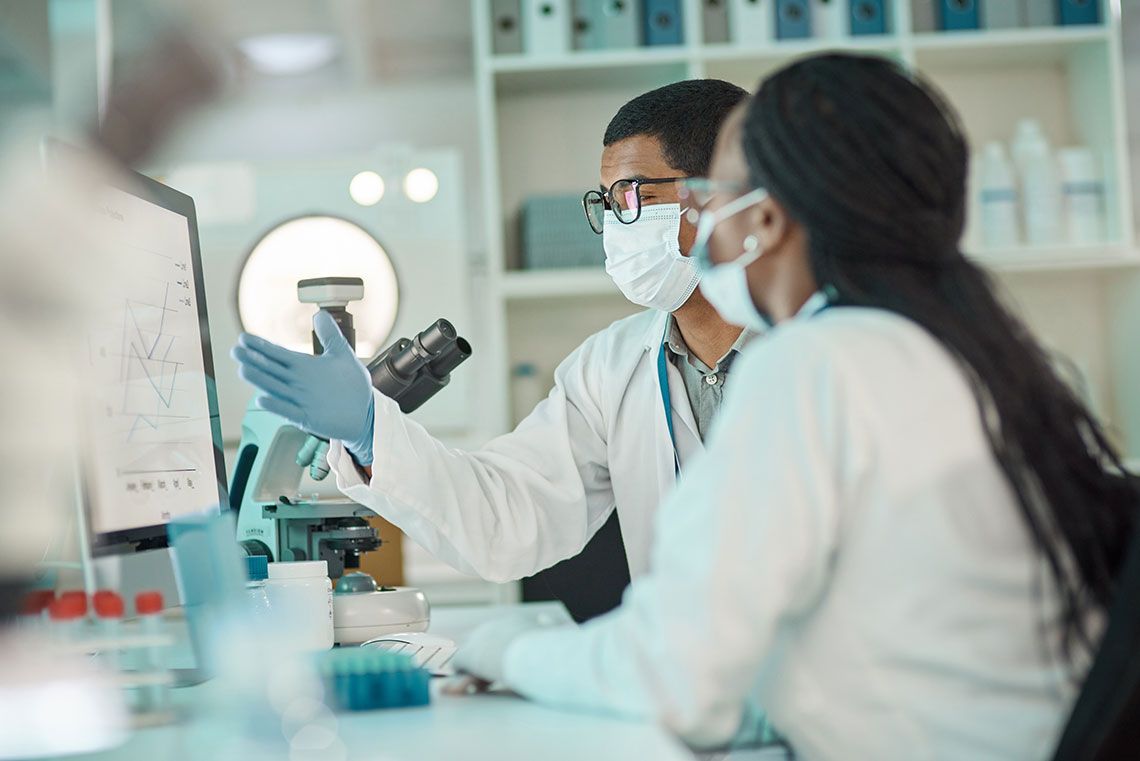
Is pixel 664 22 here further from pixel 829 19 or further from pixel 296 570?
pixel 296 570

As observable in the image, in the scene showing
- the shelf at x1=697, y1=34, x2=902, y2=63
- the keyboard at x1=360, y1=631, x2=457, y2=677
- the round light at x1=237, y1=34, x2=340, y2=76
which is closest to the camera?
the keyboard at x1=360, y1=631, x2=457, y2=677

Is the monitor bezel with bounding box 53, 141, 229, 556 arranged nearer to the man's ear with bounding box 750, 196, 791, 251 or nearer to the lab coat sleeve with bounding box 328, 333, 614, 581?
the lab coat sleeve with bounding box 328, 333, 614, 581

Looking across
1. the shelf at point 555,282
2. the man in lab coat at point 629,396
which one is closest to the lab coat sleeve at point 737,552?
the man in lab coat at point 629,396

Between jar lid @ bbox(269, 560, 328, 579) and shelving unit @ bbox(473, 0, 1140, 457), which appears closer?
jar lid @ bbox(269, 560, 328, 579)

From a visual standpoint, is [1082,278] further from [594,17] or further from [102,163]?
[102,163]

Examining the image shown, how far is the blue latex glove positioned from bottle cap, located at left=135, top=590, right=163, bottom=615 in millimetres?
364

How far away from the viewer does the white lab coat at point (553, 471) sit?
143 centimetres

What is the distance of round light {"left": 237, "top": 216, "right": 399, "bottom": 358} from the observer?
8.94 ft

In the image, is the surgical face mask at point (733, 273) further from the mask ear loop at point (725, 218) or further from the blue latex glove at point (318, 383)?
the blue latex glove at point (318, 383)

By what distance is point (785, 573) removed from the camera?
77 cm

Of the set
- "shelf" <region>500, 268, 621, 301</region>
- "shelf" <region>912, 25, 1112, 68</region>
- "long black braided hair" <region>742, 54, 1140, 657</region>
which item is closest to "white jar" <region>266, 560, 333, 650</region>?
"long black braided hair" <region>742, 54, 1140, 657</region>

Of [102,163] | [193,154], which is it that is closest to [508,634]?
[102,163]

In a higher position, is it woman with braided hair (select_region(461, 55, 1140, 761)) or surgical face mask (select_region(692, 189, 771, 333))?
surgical face mask (select_region(692, 189, 771, 333))

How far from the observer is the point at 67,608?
90 cm
